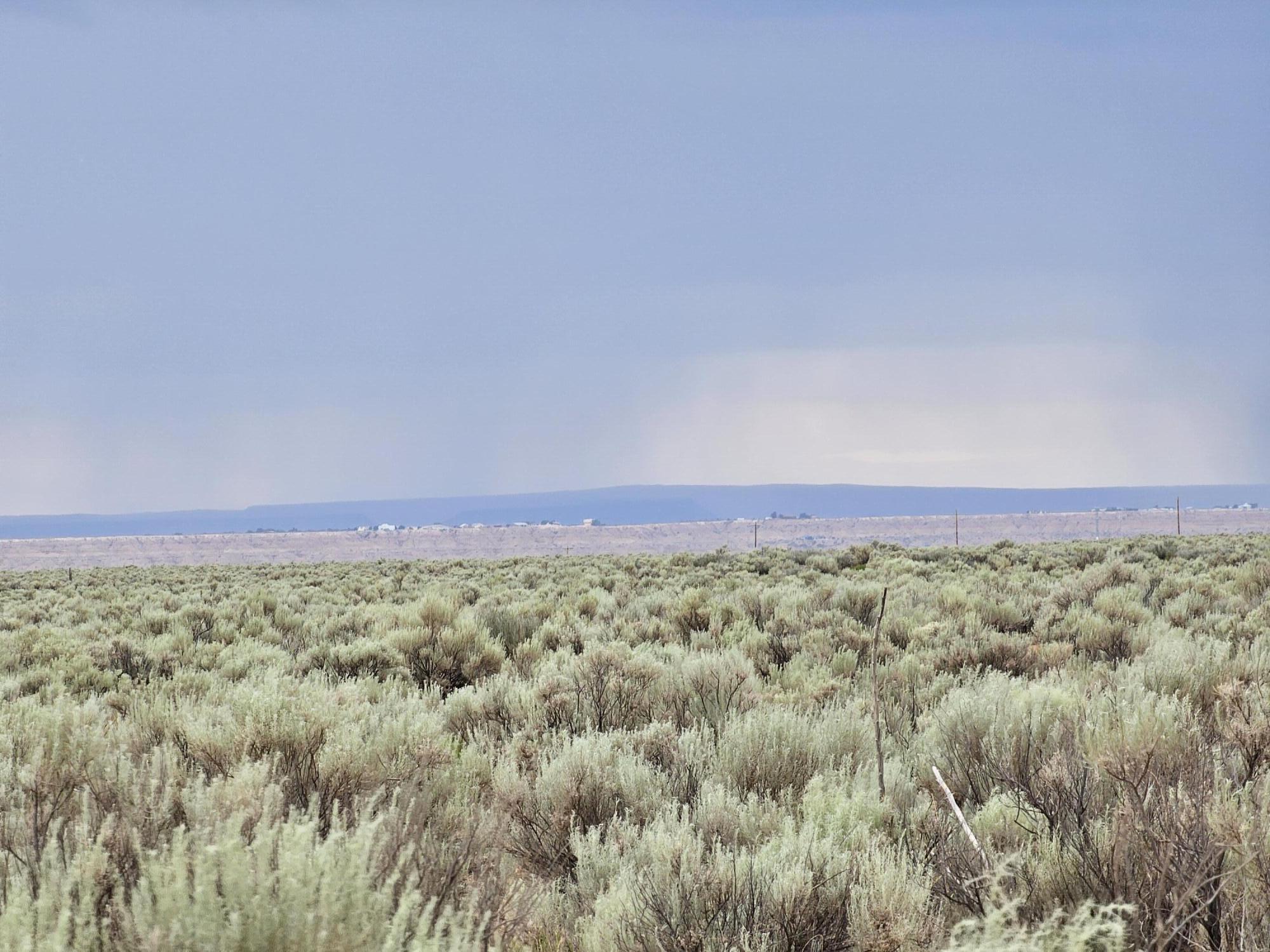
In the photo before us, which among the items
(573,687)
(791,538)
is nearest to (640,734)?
(573,687)

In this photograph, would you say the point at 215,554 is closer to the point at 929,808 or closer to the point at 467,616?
the point at 467,616

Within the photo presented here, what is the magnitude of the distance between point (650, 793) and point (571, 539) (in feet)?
301

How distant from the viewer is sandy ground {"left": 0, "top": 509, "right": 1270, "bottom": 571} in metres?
82.2

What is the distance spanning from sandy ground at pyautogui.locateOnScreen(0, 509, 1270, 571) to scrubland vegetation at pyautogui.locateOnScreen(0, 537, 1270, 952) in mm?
68257

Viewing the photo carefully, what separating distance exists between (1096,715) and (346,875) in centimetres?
387

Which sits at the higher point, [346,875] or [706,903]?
[346,875]

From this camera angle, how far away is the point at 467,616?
1003cm

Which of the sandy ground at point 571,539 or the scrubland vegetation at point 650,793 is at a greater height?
the scrubland vegetation at point 650,793

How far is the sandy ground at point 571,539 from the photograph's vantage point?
270 ft

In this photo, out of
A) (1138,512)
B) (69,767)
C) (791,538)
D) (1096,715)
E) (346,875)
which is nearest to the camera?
(346,875)

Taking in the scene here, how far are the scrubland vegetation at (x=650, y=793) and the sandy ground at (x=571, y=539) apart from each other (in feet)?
224

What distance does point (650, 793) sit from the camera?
4.02m

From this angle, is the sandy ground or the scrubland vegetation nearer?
the scrubland vegetation

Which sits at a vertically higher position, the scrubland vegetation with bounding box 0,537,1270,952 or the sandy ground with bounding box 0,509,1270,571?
the scrubland vegetation with bounding box 0,537,1270,952
